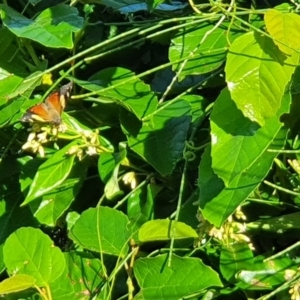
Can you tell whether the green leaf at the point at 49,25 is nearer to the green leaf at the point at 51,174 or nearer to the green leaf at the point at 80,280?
the green leaf at the point at 51,174

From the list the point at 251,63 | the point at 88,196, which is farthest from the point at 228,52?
the point at 88,196

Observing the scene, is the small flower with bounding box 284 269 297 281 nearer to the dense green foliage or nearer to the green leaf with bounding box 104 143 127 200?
the dense green foliage

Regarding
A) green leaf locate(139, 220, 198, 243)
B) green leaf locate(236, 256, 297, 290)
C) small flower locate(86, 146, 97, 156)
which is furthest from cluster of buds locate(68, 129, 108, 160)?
green leaf locate(236, 256, 297, 290)

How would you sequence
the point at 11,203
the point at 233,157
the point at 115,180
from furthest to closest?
the point at 11,203, the point at 115,180, the point at 233,157

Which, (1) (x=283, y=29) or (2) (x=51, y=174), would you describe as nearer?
(1) (x=283, y=29)

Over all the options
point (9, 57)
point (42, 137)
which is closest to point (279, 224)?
point (42, 137)

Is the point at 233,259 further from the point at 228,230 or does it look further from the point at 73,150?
the point at 73,150

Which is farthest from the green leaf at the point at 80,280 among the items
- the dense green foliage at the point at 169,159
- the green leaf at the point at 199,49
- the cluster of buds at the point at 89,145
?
the green leaf at the point at 199,49
